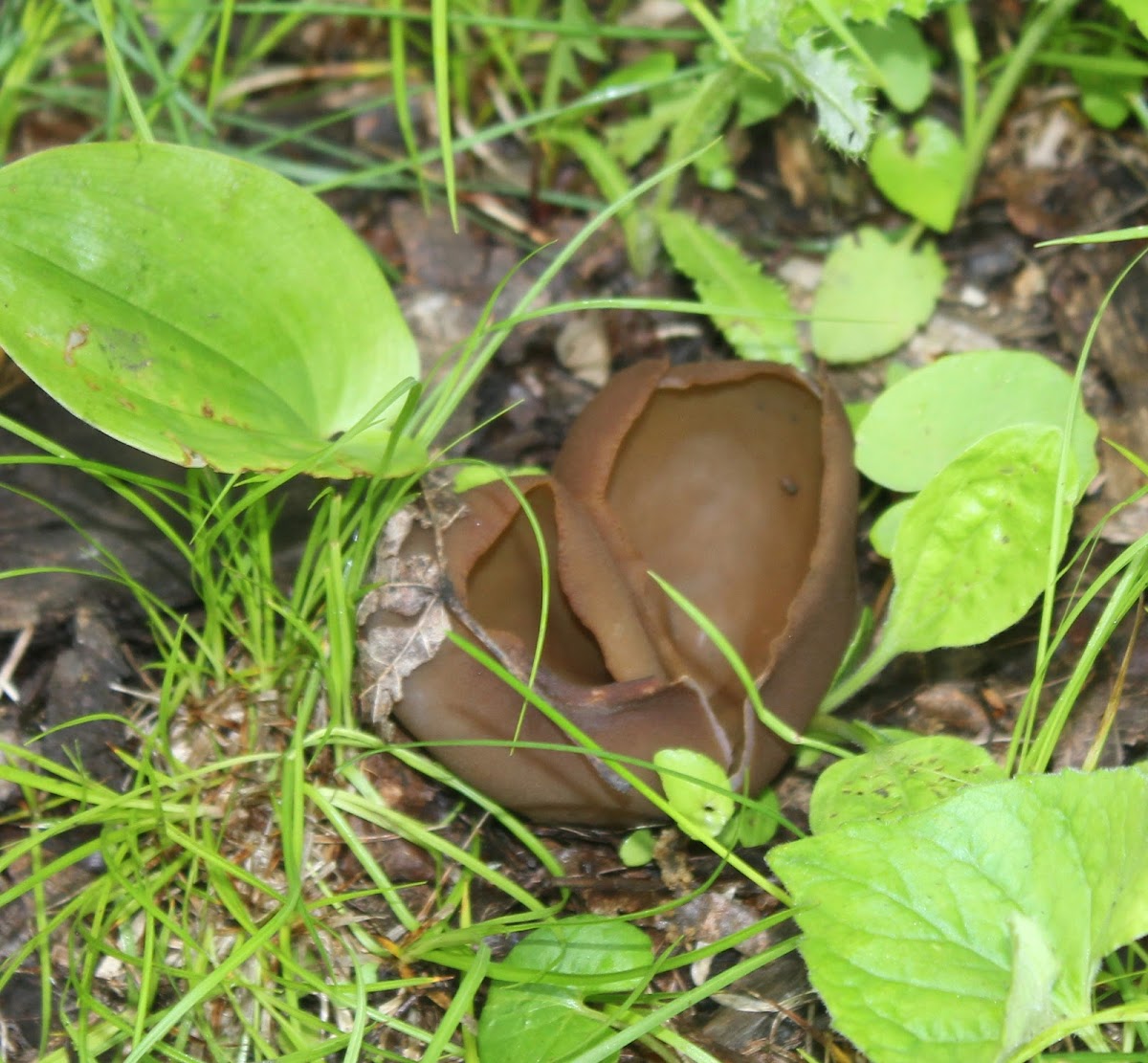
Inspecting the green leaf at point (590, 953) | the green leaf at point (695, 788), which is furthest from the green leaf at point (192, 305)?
the green leaf at point (590, 953)

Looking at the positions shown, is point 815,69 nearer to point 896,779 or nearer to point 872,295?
point 872,295

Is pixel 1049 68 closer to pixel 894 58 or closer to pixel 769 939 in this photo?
pixel 894 58

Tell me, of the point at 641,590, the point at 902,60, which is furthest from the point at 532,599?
the point at 902,60

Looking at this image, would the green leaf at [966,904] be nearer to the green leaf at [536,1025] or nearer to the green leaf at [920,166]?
the green leaf at [536,1025]

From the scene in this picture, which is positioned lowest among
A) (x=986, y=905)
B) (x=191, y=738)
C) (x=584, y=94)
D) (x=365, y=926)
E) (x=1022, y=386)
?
(x=365, y=926)

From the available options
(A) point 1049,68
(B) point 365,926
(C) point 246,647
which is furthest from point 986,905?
(A) point 1049,68

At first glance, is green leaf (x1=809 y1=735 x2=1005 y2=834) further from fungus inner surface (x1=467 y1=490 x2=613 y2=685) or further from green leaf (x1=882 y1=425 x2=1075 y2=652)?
fungus inner surface (x1=467 y1=490 x2=613 y2=685)
